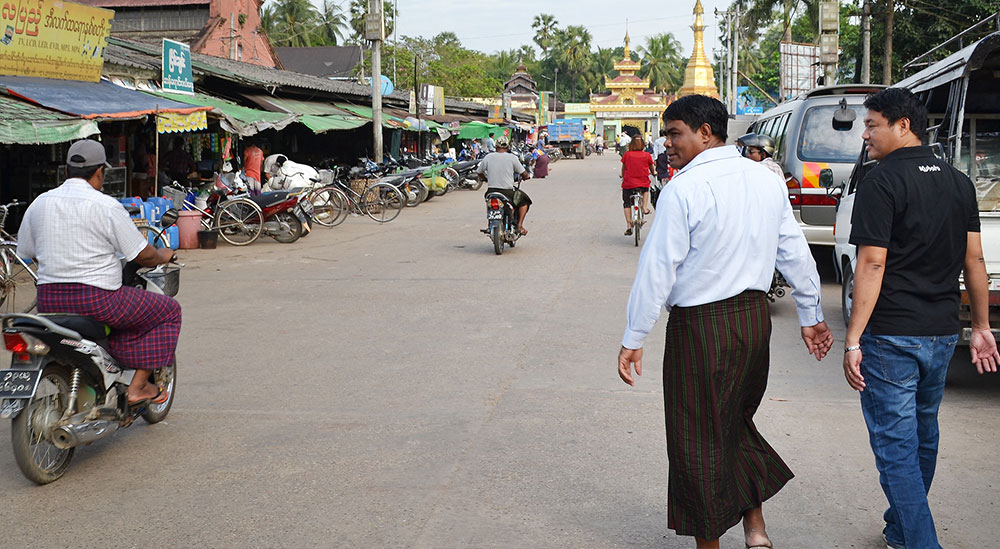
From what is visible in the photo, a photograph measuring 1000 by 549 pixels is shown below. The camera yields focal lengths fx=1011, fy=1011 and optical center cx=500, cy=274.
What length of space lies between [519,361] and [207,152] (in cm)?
1509

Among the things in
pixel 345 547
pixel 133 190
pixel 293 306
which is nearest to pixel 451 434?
pixel 345 547

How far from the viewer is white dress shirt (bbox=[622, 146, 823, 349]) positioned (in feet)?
10.9

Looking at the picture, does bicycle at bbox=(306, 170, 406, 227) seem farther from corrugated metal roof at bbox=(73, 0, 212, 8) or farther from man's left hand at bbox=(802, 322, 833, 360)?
corrugated metal roof at bbox=(73, 0, 212, 8)

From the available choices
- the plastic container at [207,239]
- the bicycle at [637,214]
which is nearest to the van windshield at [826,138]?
the bicycle at [637,214]

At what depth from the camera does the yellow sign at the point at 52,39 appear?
504 inches

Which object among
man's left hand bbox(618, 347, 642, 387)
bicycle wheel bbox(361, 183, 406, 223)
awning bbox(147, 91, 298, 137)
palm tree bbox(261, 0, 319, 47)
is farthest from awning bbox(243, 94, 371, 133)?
palm tree bbox(261, 0, 319, 47)

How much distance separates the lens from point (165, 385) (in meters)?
5.50

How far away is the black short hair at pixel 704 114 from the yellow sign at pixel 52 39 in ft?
37.0

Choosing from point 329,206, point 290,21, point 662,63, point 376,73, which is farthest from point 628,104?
point 329,206

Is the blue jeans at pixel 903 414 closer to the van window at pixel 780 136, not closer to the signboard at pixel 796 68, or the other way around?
the van window at pixel 780 136

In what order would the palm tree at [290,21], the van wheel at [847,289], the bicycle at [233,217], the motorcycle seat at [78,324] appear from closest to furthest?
the motorcycle seat at [78,324] → the van wheel at [847,289] → the bicycle at [233,217] → the palm tree at [290,21]

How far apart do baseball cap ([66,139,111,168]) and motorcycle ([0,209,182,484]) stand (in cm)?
63

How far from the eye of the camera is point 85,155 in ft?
15.6

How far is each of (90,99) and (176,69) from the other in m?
3.74
